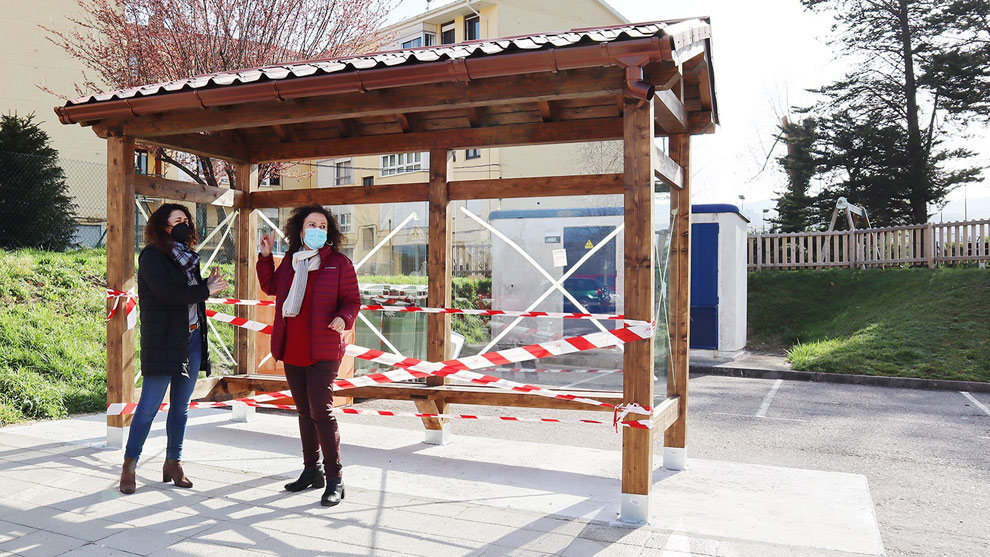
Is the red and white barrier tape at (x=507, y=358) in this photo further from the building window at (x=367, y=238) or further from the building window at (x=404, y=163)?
the building window at (x=404, y=163)

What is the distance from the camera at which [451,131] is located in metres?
6.34

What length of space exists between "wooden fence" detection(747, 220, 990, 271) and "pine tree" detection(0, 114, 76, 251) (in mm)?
15407

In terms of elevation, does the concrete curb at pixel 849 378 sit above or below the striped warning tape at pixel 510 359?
below

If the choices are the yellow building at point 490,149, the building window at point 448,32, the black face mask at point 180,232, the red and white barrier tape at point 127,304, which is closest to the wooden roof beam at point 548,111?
the black face mask at point 180,232

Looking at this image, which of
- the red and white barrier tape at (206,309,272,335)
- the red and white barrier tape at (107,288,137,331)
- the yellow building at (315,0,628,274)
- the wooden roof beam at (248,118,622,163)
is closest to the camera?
the red and white barrier tape at (107,288,137,331)

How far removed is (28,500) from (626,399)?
3614 mm

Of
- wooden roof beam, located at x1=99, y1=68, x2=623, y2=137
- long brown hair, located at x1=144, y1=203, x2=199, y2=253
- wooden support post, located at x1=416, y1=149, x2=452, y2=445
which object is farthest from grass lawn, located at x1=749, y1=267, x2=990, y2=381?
long brown hair, located at x1=144, y1=203, x2=199, y2=253

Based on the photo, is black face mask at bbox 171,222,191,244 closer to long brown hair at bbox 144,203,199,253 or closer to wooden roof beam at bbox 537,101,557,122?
long brown hair at bbox 144,203,199,253

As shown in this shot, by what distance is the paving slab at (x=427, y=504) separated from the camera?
386cm

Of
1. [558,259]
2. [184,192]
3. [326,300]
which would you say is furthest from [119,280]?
[558,259]

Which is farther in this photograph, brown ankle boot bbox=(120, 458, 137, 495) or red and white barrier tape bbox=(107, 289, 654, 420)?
brown ankle boot bbox=(120, 458, 137, 495)

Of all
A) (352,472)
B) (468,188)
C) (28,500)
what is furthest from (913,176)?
(28,500)

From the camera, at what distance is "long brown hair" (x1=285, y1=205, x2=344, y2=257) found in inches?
186

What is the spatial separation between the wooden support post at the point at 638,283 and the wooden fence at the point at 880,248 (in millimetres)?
15127
